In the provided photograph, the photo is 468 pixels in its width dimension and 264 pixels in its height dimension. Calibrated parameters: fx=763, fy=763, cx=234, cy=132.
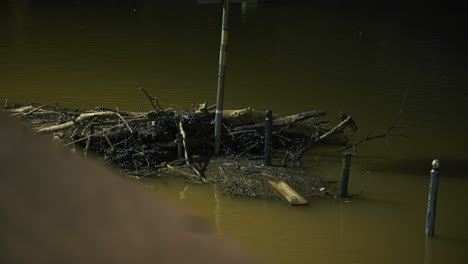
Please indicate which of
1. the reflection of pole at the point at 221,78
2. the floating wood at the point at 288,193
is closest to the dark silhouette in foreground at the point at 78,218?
the floating wood at the point at 288,193

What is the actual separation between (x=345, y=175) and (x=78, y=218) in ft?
20.9

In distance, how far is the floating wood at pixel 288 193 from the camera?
6.88 m

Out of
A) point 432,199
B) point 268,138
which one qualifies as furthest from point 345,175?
point 432,199

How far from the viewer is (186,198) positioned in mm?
7082

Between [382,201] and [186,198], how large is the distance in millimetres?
1859

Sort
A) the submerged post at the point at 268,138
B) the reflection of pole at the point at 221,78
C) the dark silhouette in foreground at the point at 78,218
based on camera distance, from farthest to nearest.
Answer: the reflection of pole at the point at 221,78
the submerged post at the point at 268,138
the dark silhouette in foreground at the point at 78,218

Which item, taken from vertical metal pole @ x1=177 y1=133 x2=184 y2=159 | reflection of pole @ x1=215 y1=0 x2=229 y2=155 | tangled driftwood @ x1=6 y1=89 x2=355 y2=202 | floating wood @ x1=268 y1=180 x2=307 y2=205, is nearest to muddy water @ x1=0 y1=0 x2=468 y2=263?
floating wood @ x1=268 y1=180 x2=307 y2=205

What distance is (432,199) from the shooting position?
19.7 ft

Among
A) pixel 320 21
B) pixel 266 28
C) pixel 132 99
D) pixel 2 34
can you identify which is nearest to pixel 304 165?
pixel 132 99

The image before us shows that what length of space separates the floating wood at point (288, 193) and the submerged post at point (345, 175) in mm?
424

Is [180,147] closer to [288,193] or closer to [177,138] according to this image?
[177,138]

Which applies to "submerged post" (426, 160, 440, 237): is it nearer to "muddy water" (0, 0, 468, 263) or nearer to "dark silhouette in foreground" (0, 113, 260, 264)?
"muddy water" (0, 0, 468, 263)

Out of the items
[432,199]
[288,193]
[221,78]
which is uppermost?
[221,78]

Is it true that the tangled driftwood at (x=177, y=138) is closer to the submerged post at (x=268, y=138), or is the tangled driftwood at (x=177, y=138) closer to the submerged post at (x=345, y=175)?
the submerged post at (x=268, y=138)
